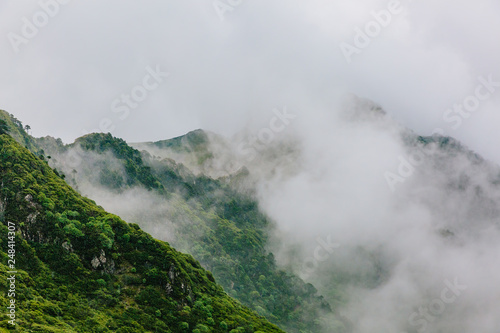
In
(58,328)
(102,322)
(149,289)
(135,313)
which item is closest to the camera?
(58,328)

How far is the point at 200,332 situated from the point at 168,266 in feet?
96.2

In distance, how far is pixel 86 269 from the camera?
157 m

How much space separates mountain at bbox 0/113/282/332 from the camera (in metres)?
139

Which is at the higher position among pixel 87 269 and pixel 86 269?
pixel 87 269

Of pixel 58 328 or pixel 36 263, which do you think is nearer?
pixel 58 328

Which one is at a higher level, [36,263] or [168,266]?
[168,266]

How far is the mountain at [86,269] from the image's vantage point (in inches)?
5487

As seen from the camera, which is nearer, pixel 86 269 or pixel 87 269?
pixel 86 269

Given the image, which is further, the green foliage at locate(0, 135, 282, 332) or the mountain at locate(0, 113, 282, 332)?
the green foliage at locate(0, 135, 282, 332)

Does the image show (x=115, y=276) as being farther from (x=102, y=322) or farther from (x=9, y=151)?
(x=9, y=151)

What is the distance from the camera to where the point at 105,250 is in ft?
538

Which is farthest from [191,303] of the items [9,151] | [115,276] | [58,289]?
[9,151]

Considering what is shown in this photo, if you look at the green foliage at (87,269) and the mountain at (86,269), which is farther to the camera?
the green foliage at (87,269)

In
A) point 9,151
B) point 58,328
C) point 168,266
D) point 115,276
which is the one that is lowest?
point 58,328
